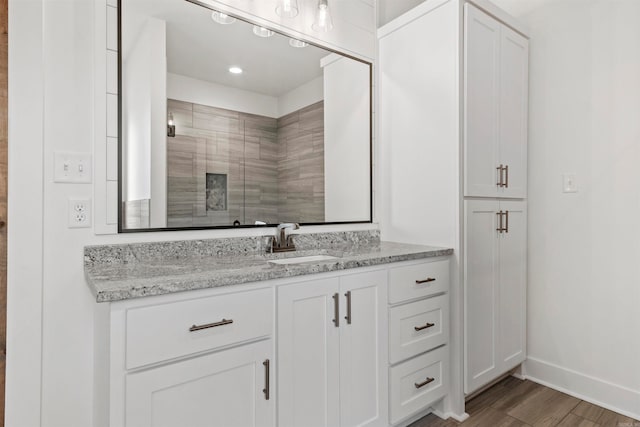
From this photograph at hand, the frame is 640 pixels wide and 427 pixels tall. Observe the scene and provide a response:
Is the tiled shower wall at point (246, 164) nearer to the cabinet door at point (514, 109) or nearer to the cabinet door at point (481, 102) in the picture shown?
the cabinet door at point (481, 102)

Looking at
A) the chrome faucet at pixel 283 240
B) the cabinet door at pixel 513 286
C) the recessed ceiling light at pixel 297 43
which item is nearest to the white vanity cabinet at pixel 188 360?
the chrome faucet at pixel 283 240

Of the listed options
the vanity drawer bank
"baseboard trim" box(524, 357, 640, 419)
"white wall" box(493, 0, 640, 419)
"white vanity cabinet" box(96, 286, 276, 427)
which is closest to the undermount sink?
the vanity drawer bank

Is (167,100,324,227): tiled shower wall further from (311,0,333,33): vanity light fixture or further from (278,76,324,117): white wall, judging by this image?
(311,0,333,33): vanity light fixture

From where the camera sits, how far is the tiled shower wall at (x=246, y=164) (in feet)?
5.37

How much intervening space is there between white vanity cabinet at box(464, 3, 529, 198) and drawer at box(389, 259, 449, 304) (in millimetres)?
429

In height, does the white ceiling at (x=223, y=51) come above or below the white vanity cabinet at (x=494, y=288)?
above

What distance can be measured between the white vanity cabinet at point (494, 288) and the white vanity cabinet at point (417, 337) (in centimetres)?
15

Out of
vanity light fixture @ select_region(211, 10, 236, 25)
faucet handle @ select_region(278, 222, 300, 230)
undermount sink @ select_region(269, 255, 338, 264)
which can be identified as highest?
vanity light fixture @ select_region(211, 10, 236, 25)

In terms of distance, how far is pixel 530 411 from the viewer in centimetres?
194

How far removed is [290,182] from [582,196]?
66.5 inches

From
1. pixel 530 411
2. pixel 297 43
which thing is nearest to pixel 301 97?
pixel 297 43

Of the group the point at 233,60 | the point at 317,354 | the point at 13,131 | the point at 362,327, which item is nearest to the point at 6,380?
the point at 13,131

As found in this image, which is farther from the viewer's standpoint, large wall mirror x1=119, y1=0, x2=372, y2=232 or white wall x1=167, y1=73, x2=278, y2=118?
white wall x1=167, y1=73, x2=278, y2=118

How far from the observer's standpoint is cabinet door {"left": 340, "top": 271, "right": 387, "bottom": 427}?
59.2 inches
